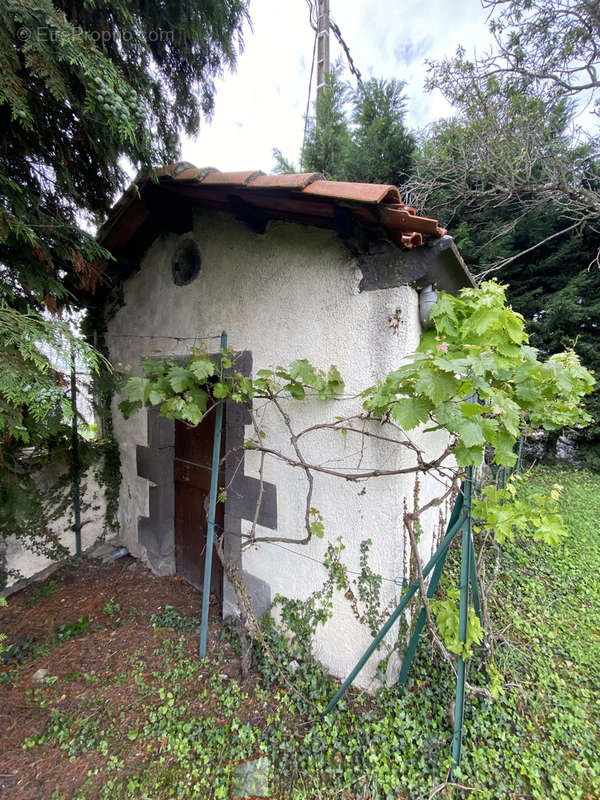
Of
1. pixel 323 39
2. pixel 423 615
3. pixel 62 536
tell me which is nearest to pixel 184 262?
pixel 62 536

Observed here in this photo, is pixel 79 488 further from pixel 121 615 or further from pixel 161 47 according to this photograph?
pixel 161 47

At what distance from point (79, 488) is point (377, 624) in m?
3.52

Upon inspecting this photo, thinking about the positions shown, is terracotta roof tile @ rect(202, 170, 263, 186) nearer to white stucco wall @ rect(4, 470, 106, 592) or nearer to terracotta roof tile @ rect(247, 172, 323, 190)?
terracotta roof tile @ rect(247, 172, 323, 190)

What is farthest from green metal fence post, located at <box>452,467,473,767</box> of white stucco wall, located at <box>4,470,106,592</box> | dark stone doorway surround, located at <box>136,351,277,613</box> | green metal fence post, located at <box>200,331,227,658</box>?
white stucco wall, located at <box>4,470,106,592</box>

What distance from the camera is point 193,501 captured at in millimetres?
3658

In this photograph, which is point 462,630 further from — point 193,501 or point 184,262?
point 184,262

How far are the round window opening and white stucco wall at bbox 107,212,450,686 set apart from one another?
0.42 ft

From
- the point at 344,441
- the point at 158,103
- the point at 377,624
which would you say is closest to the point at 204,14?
the point at 158,103

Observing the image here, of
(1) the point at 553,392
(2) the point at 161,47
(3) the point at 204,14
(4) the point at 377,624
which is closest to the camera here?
(1) the point at 553,392

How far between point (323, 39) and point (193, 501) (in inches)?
343

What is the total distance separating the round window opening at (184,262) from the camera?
323 centimetres

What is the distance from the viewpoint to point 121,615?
323 cm

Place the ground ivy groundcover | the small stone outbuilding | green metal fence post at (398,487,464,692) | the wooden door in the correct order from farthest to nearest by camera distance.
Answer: the wooden door → the small stone outbuilding → green metal fence post at (398,487,464,692) → the ground ivy groundcover

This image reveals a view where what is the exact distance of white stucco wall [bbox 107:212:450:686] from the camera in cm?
215
